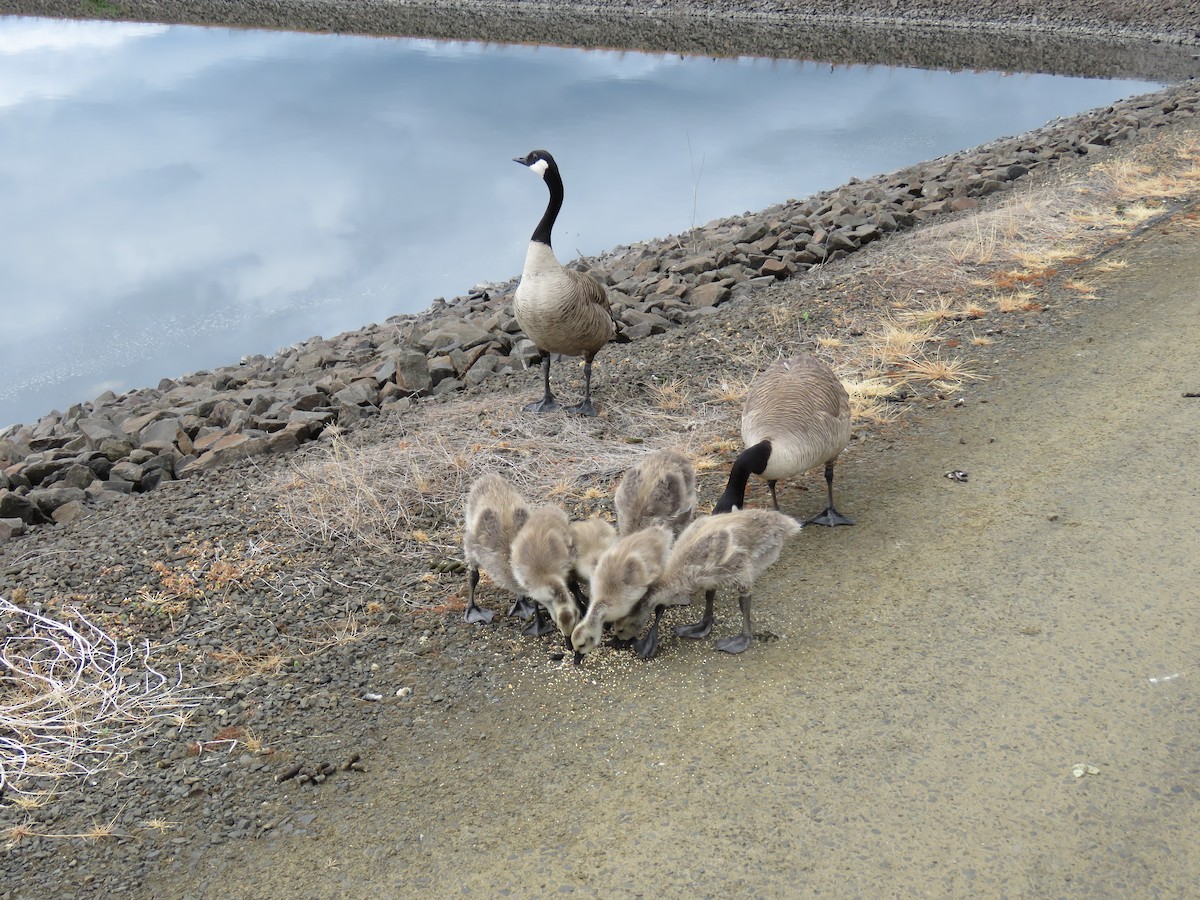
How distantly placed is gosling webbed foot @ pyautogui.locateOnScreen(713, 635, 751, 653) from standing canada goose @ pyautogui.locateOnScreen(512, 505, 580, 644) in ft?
2.34

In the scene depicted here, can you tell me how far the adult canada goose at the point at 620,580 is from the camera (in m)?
4.88

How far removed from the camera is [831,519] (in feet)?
20.2

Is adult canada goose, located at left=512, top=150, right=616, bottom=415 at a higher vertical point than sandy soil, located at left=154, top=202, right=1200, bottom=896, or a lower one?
higher

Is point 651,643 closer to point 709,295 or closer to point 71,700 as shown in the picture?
point 71,700

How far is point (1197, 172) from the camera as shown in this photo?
512 inches

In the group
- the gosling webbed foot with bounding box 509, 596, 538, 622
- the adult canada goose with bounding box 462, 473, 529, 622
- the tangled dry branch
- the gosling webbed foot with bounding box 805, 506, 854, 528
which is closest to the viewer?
the tangled dry branch

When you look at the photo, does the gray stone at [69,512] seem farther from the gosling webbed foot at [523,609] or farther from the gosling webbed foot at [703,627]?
the gosling webbed foot at [703,627]

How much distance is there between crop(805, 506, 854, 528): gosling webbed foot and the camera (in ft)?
20.2

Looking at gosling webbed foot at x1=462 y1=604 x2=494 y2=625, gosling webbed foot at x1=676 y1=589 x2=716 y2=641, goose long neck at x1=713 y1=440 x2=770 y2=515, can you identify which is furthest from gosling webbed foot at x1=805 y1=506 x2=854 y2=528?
gosling webbed foot at x1=462 y1=604 x2=494 y2=625

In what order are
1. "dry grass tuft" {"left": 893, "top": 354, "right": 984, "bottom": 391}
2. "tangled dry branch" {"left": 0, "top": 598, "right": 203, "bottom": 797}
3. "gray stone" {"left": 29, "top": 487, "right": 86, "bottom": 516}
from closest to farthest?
"tangled dry branch" {"left": 0, "top": 598, "right": 203, "bottom": 797}
"dry grass tuft" {"left": 893, "top": 354, "right": 984, "bottom": 391}
"gray stone" {"left": 29, "top": 487, "right": 86, "bottom": 516}

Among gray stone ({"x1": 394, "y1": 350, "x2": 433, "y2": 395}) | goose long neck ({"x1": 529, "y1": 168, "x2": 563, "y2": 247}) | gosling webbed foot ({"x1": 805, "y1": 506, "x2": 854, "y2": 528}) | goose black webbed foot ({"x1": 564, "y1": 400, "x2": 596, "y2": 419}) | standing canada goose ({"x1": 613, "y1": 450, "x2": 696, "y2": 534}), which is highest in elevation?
goose long neck ({"x1": 529, "y1": 168, "x2": 563, "y2": 247})

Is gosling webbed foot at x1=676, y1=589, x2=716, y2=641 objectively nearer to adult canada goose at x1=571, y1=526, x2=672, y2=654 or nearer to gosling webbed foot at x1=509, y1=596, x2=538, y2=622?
adult canada goose at x1=571, y1=526, x2=672, y2=654

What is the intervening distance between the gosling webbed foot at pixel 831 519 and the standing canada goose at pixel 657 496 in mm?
933

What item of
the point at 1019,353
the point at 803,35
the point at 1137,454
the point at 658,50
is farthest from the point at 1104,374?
the point at 803,35
